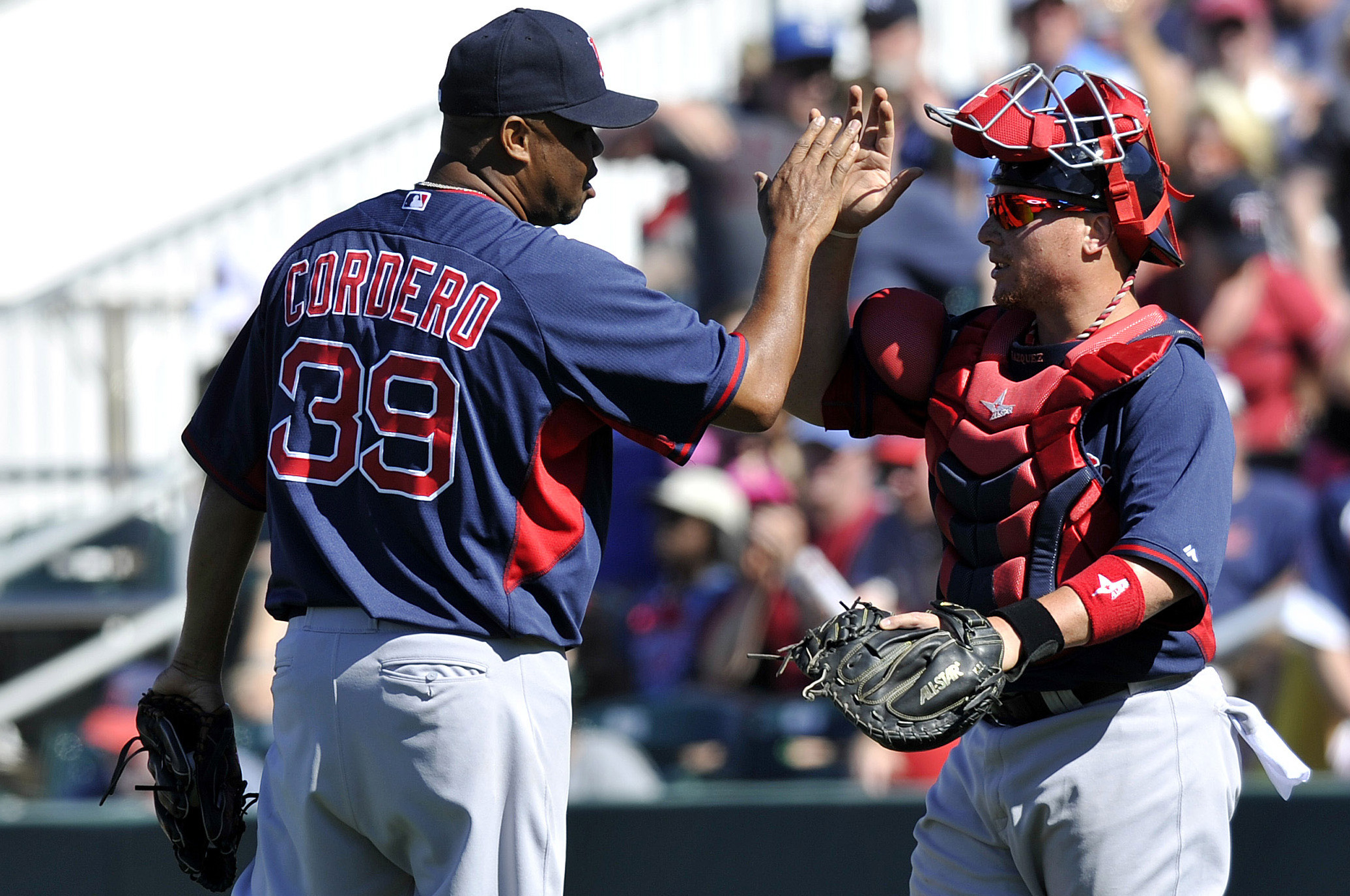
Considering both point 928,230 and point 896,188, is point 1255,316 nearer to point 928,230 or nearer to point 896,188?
point 928,230

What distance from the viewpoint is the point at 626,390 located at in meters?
2.81

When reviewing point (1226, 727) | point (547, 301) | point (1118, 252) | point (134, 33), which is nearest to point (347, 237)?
point (547, 301)

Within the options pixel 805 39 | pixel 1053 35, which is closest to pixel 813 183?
pixel 805 39

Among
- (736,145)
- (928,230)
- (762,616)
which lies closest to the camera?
(762,616)

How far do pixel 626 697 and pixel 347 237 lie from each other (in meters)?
3.63

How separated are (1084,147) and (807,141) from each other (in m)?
0.51

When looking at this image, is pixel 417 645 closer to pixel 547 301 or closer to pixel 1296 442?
pixel 547 301

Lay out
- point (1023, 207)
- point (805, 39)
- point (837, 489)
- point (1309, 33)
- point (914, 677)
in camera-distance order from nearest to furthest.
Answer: point (914, 677) < point (1023, 207) < point (837, 489) < point (805, 39) < point (1309, 33)

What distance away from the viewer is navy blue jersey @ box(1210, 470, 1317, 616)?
5512mm

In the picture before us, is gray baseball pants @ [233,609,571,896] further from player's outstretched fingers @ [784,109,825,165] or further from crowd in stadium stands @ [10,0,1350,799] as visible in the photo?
crowd in stadium stands @ [10,0,1350,799]

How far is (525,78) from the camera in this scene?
9.56 feet

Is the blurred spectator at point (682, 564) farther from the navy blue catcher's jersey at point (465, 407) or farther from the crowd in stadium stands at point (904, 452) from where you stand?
the navy blue catcher's jersey at point (465, 407)

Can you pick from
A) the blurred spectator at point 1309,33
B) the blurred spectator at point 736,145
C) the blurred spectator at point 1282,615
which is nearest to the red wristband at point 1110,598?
the blurred spectator at point 1282,615

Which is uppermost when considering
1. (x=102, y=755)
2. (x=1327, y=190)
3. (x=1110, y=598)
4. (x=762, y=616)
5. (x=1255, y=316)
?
(x=1327, y=190)
